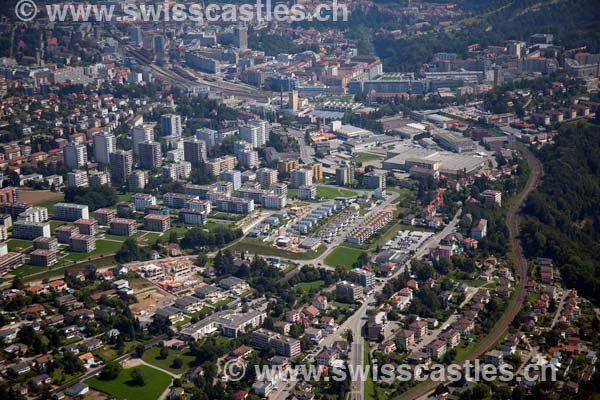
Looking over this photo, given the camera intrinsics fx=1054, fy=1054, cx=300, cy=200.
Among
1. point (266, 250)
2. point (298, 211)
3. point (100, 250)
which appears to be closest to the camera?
point (266, 250)

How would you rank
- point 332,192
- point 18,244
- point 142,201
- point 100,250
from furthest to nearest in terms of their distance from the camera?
1. point 332,192
2. point 142,201
3. point 18,244
4. point 100,250

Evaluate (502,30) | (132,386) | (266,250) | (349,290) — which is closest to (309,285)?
(349,290)

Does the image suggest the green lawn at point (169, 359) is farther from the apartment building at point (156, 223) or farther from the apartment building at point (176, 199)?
the apartment building at point (176, 199)

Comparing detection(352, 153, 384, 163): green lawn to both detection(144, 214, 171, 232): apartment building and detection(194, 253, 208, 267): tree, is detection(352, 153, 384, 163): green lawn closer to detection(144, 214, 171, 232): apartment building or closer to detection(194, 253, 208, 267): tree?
detection(144, 214, 171, 232): apartment building

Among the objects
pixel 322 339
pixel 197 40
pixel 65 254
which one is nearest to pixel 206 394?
pixel 322 339

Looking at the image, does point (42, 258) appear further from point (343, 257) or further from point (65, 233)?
point (343, 257)

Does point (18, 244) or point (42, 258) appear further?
point (18, 244)

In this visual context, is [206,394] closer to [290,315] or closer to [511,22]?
[290,315]
